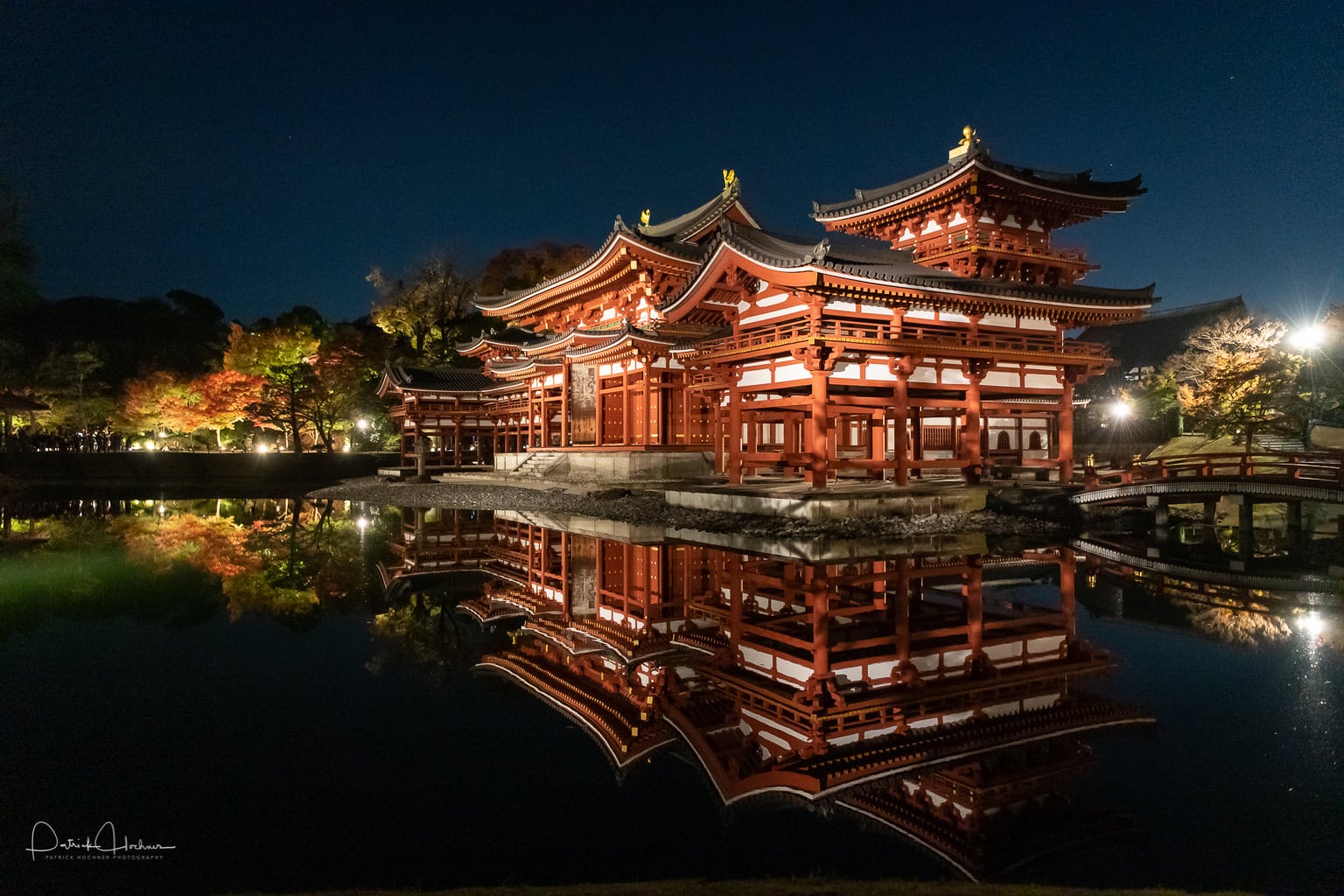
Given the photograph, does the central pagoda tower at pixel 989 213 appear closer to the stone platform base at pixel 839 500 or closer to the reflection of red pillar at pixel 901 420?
the reflection of red pillar at pixel 901 420

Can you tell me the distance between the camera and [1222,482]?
1814cm

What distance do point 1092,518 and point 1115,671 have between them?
47.3ft

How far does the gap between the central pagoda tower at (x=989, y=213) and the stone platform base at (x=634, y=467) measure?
362 inches

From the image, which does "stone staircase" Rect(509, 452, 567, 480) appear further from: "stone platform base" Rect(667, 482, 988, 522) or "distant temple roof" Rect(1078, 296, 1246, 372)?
"distant temple roof" Rect(1078, 296, 1246, 372)

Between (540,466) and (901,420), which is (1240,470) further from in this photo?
(540,466)

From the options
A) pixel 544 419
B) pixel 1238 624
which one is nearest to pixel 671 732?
pixel 1238 624

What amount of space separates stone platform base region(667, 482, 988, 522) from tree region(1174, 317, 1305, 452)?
1518 cm

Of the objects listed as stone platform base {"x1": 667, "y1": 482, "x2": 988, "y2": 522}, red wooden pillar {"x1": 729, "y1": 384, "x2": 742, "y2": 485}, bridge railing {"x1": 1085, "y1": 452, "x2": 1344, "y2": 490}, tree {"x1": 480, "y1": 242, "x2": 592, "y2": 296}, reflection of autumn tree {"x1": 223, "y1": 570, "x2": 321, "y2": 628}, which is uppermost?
tree {"x1": 480, "y1": 242, "x2": 592, "y2": 296}

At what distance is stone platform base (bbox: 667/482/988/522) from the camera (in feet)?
50.0

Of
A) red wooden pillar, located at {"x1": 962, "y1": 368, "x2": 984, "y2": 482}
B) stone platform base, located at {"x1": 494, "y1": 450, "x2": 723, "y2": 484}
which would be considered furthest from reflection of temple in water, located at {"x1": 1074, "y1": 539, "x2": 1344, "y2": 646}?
stone platform base, located at {"x1": 494, "y1": 450, "x2": 723, "y2": 484}

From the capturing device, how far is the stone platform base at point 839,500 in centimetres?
1523

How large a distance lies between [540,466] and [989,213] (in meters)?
17.5

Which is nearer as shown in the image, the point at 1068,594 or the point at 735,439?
the point at 1068,594

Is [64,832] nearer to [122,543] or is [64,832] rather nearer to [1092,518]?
[122,543]
